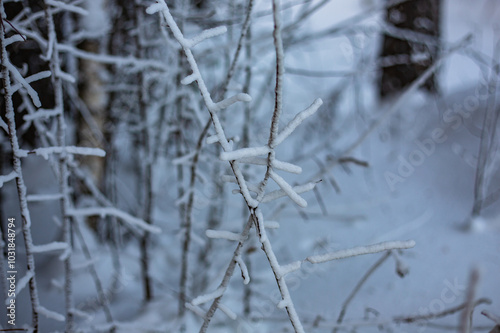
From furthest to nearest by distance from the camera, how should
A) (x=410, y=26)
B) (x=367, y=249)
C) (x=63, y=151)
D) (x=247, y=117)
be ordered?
(x=410, y=26), (x=247, y=117), (x=63, y=151), (x=367, y=249)

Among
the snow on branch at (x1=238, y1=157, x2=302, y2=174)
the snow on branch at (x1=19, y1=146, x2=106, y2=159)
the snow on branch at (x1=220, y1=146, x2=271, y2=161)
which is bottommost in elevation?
the snow on branch at (x1=238, y1=157, x2=302, y2=174)

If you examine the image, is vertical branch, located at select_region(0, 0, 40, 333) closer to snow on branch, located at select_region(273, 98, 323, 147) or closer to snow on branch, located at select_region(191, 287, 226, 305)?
snow on branch, located at select_region(191, 287, 226, 305)

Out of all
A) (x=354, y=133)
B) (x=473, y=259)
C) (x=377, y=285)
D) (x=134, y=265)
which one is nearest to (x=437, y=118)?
(x=354, y=133)

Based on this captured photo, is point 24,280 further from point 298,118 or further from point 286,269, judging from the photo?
point 298,118

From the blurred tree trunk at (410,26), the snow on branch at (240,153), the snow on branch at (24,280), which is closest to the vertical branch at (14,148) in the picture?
the snow on branch at (24,280)

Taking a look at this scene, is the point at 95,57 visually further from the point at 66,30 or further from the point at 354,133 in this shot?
the point at 354,133

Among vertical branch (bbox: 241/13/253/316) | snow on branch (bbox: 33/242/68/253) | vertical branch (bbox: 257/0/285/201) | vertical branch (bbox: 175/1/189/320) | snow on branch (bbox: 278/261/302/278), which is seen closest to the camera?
vertical branch (bbox: 257/0/285/201)

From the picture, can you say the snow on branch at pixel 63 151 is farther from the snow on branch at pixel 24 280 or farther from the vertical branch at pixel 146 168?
the vertical branch at pixel 146 168

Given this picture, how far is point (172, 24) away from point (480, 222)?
2427mm

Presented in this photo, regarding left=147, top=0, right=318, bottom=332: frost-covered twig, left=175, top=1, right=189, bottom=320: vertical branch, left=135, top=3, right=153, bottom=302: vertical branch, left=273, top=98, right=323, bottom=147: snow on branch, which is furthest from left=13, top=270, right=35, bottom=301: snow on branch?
left=135, top=3, right=153, bottom=302: vertical branch

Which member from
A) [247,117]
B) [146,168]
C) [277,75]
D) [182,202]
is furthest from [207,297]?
[146,168]

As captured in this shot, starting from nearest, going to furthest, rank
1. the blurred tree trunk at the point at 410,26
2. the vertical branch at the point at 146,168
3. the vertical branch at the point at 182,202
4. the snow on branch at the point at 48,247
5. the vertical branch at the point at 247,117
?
the snow on branch at the point at 48,247 → the vertical branch at the point at 182,202 → the vertical branch at the point at 247,117 → the vertical branch at the point at 146,168 → the blurred tree trunk at the point at 410,26

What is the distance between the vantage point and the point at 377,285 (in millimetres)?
1999

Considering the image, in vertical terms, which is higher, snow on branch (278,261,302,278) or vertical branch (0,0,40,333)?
vertical branch (0,0,40,333)
